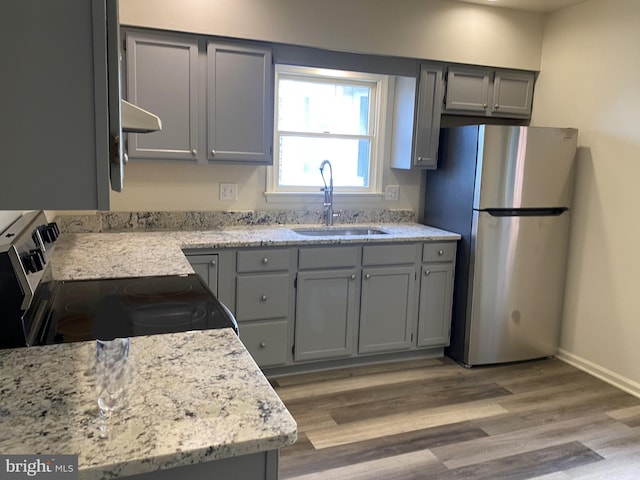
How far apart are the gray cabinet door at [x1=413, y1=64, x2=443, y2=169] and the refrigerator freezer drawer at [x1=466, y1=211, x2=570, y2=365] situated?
61 cm

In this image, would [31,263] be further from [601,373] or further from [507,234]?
[601,373]

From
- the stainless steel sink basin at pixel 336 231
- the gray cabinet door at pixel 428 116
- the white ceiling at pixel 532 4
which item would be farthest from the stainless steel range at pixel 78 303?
the white ceiling at pixel 532 4

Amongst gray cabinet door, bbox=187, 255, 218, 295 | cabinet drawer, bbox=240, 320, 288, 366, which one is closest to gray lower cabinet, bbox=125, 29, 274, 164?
gray cabinet door, bbox=187, 255, 218, 295

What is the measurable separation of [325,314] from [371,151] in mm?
1379

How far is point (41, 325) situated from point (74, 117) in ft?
2.82

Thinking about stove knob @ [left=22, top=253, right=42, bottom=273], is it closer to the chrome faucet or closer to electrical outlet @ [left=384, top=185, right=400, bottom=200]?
the chrome faucet

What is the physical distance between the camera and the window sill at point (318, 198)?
362 centimetres

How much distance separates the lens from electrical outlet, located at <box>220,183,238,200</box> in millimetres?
A: 3463

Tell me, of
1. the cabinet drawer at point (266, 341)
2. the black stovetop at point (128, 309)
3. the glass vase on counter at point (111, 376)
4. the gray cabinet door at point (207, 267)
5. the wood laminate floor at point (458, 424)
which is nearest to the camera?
the glass vase on counter at point (111, 376)

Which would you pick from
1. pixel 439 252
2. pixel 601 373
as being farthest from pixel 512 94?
pixel 601 373

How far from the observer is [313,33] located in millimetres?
3262

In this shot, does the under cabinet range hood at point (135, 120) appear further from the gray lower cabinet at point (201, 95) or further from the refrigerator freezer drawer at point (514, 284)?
the refrigerator freezer drawer at point (514, 284)

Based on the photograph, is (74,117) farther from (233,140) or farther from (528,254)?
(528,254)

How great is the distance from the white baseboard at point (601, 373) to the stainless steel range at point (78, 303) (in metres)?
2.85
